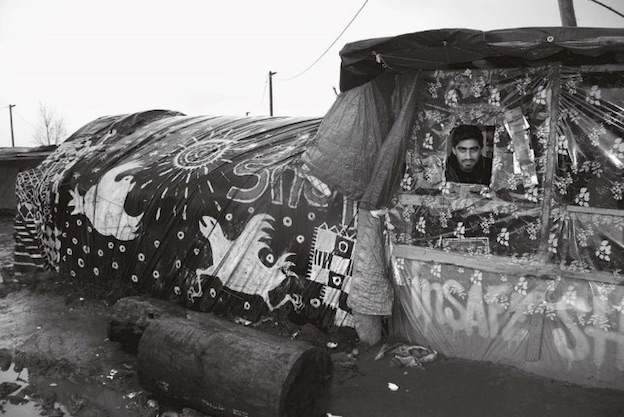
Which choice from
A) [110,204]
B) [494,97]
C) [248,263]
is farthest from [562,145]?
[110,204]

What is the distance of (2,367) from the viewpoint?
4.62 meters

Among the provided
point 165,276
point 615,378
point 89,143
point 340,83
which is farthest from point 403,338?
point 89,143

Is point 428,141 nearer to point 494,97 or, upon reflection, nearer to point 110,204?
point 494,97

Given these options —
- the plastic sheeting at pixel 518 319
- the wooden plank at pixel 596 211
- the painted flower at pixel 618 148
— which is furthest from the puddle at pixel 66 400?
the painted flower at pixel 618 148

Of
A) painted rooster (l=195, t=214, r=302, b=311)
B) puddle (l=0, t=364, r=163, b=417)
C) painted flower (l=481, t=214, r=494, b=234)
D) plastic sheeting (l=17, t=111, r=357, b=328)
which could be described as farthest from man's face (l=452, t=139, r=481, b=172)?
puddle (l=0, t=364, r=163, b=417)

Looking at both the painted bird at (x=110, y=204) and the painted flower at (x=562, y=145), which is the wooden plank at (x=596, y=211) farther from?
the painted bird at (x=110, y=204)

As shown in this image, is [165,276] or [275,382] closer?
[275,382]

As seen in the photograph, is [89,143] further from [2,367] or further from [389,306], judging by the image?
[389,306]

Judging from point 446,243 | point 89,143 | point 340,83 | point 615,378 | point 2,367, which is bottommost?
point 2,367

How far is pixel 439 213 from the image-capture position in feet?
14.5

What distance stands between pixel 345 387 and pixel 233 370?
116 cm

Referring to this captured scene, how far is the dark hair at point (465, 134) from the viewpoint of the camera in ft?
14.0

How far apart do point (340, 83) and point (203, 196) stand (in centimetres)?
239

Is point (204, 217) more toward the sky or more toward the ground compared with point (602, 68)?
more toward the ground
